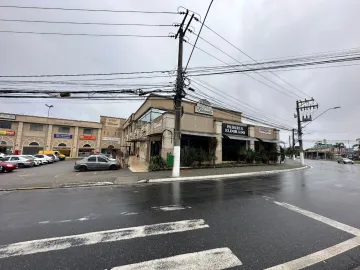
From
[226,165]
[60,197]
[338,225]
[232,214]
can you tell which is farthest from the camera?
[226,165]

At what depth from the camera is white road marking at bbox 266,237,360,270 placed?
123 inches

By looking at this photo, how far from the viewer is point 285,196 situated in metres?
8.19

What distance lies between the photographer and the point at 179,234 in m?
4.32

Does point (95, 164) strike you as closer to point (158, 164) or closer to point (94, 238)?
point (158, 164)

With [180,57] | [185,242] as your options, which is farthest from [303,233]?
[180,57]

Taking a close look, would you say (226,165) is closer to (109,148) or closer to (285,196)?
(285,196)

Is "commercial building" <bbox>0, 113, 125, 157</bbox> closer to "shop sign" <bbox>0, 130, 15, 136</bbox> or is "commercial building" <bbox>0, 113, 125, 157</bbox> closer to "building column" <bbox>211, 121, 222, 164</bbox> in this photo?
"shop sign" <bbox>0, 130, 15, 136</bbox>

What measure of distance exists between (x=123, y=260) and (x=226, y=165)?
19.3m

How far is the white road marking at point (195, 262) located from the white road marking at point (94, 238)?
110 centimetres

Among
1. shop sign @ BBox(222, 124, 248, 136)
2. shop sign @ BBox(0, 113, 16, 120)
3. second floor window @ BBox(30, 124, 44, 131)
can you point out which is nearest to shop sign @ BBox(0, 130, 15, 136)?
shop sign @ BBox(0, 113, 16, 120)

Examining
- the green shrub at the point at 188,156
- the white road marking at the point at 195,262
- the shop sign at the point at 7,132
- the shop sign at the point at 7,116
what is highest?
the shop sign at the point at 7,116

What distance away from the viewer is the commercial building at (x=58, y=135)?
43750 millimetres

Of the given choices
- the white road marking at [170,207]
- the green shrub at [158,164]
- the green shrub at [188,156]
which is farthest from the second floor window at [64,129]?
the white road marking at [170,207]

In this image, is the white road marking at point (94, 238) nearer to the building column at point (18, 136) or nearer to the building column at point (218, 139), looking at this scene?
the building column at point (218, 139)
